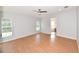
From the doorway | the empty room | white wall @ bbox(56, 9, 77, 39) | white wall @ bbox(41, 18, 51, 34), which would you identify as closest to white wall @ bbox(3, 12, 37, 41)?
the empty room

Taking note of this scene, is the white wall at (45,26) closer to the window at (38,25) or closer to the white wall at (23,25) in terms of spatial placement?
the window at (38,25)

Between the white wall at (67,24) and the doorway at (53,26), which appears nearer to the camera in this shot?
the white wall at (67,24)

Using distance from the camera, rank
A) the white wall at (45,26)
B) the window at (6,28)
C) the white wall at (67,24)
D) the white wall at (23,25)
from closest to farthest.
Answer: the white wall at (67,24), the window at (6,28), the white wall at (23,25), the white wall at (45,26)

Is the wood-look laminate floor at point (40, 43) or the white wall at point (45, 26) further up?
the white wall at point (45, 26)

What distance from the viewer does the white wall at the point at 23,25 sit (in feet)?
8.94

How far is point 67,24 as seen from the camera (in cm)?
261

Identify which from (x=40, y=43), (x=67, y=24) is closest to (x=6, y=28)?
(x=40, y=43)

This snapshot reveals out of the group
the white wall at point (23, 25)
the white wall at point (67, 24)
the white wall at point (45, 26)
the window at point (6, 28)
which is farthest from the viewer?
the white wall at point (45, 26)

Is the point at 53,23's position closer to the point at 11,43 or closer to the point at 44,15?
the point at 44,15

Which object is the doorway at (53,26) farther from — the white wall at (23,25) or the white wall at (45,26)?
the white wall at (23,25)

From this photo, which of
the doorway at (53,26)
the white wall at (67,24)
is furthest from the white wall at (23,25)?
the white wall at (67,24)

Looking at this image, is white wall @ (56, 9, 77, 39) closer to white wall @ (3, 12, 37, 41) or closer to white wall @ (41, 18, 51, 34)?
white wall @ (41, 18, 51, 34)
